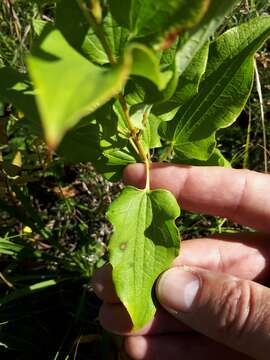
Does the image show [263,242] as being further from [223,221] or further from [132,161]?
[132,161]

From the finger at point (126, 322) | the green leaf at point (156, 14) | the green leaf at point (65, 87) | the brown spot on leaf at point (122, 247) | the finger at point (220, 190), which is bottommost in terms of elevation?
the finger at point (126, 322)

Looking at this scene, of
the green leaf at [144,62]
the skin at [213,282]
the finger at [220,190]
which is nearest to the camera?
the green leaf at [144,62]

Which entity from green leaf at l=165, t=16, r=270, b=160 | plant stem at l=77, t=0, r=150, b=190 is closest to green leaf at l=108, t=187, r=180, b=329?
plant stem at l=77, t=0, r=150, b=190

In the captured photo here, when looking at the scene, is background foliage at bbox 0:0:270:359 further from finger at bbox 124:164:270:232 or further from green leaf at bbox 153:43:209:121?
green leaf at bbox 153:43:209:121

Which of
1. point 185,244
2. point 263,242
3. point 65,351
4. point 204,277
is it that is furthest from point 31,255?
point 263,242

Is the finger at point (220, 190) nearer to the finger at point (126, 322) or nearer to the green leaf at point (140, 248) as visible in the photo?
the green leaf at point (140, 248)

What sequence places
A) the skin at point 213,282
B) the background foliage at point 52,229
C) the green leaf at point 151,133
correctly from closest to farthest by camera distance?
the green leaf at point 151,133
the skin at point 213,282
the background foliage at point 52,229

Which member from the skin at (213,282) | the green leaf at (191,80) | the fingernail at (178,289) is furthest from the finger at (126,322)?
the green leaf at (191,80)

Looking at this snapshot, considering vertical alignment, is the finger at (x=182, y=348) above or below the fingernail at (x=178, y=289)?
below
